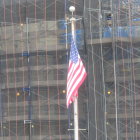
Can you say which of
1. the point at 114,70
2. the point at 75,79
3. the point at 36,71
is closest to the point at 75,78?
the point at 75,79

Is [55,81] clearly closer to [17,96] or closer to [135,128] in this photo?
[17,96]

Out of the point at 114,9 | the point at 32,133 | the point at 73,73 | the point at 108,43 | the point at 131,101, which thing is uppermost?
the point at 114,9

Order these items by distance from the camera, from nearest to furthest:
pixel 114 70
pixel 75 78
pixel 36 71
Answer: pixel 75 78, pixel 114 70, pixel 36 71

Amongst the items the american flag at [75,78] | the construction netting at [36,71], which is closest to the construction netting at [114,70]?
the construction netting at [36,71]

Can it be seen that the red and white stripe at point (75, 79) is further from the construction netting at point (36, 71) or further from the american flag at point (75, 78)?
the construction netting at point (36, 71)

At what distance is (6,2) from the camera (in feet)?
53.4

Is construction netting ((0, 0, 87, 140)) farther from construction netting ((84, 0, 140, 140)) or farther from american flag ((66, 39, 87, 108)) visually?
american flag ((66, 39, 87, 108))

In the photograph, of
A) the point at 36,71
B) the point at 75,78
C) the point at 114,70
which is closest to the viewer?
the point at 75,78

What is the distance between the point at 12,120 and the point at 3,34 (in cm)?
370

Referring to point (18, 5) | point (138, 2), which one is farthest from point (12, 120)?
point (138, 2)

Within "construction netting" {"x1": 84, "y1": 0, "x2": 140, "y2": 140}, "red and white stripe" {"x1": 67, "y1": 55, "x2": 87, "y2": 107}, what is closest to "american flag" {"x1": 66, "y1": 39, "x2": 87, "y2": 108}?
"red and white stripe" {"x1": 67, "y1": 55, "x2": 87, "y2": 107}

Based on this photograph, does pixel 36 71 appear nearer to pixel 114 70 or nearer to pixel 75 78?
pixel 114 70

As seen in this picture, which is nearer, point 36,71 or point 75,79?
point 75,79

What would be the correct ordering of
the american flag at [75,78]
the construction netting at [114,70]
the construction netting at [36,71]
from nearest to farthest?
the american flag at [75,78], the construction netting at [114,70], the construction netting at [36,71]
